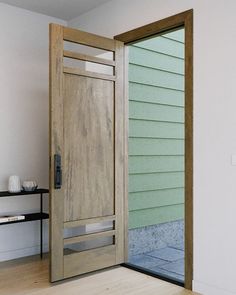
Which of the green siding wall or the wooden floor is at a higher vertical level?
the green siding wall

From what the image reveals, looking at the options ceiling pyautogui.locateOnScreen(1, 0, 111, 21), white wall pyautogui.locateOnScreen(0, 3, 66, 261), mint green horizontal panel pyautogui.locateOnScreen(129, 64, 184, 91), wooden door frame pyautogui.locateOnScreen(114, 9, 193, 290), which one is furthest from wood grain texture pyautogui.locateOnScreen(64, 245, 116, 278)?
ceiling pyautogui.locateOnScreen(1, 0, 111, 21)

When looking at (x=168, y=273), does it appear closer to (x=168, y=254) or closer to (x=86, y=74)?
(x=168, y=254)

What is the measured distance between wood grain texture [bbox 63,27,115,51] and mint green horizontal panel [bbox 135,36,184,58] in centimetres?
91

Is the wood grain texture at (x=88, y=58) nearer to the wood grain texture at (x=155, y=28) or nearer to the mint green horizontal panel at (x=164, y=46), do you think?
the wood grain texture at (x=155, y=28)

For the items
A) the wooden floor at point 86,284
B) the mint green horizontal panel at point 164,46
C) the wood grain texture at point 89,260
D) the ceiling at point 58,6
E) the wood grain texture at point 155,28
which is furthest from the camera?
the mint green horizontal panel at point 164,46

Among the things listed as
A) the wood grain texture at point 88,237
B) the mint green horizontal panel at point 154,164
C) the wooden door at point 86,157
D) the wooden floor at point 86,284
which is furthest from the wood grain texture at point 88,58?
the wooden floor at point 86,284

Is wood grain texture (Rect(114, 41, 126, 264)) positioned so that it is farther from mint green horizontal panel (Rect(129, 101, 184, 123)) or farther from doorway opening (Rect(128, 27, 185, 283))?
mint green horizontal panel (Rect(129, 101, 184, 123))

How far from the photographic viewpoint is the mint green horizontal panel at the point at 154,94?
4.43 m

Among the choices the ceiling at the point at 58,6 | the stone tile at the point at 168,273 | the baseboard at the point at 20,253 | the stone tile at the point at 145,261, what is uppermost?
the ceiling at the point at 58,6

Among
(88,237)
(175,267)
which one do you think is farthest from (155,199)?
(88,237)

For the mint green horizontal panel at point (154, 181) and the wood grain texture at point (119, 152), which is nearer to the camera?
the wood grain texture at point (119, 152)

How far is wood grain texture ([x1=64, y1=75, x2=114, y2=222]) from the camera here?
3465 millimetres

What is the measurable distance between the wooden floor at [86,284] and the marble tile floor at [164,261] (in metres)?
0.25
